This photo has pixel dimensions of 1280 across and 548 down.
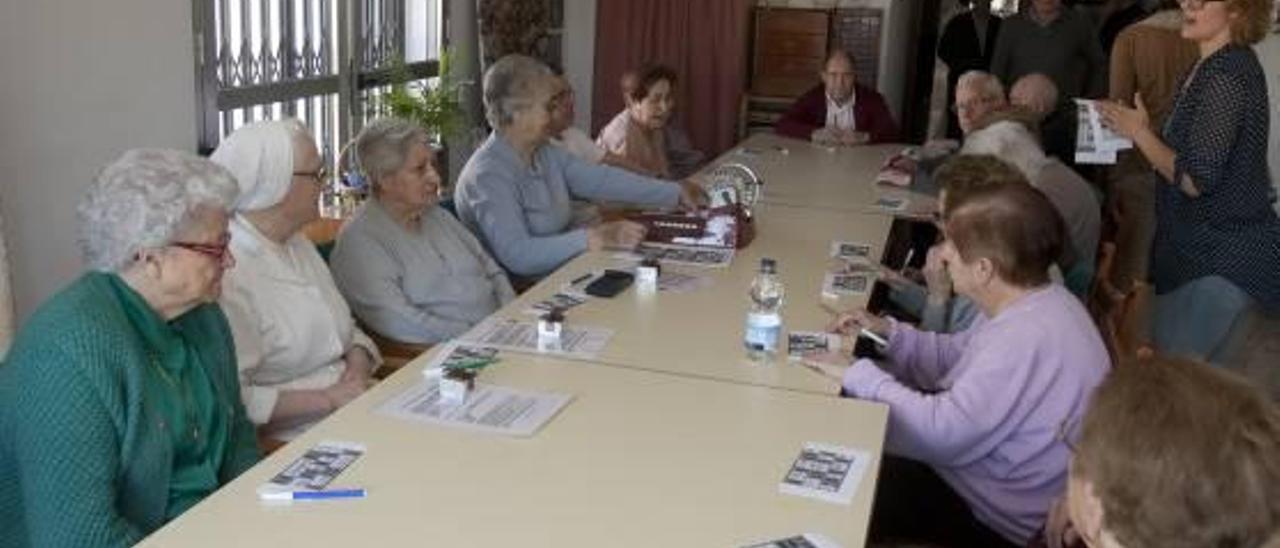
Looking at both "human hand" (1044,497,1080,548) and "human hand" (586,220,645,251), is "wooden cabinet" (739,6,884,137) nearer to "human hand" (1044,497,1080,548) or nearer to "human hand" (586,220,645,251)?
"human hand" (586,220,645,251)

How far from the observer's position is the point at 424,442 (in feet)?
6.33

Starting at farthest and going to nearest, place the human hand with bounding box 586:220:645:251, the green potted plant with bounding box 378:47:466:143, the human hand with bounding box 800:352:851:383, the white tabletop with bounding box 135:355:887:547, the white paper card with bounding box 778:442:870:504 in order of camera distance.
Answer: the green potted plant with bounding box 378:47:466:143 → the human hand with bounding box 586:220:645:251 → the human hand with bounding box 800:352:851:383 → the white paper card with bounding box 778:442:870:504 → the white tabletop with bounding box 135:355:887:547

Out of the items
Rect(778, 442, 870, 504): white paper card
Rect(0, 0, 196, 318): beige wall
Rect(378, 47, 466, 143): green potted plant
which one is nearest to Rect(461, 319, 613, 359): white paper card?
Rect(778, 442, 870, 504): white paper card

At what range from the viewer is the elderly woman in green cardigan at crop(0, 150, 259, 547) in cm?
170

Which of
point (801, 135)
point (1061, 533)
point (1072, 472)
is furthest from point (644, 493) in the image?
point (801, 135)

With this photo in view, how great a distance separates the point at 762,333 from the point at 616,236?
3.58ft

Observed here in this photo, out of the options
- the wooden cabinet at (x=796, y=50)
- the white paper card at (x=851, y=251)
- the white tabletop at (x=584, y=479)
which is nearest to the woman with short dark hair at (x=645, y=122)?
the white paper card at (x=851, y=251)

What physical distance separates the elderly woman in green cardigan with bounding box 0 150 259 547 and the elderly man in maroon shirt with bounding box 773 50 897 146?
4.42 meters

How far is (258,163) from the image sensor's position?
247cm

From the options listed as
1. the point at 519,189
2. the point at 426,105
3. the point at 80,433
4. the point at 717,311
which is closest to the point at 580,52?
the point at 426,105

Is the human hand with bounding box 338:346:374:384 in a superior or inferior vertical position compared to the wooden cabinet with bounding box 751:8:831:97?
inferior

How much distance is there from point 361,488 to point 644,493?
0.40 m

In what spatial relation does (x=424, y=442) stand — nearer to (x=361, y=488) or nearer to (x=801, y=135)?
(x=361, y=488)

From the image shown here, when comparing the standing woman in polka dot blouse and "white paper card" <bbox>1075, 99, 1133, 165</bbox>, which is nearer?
the standing woman in polka dot blouse
